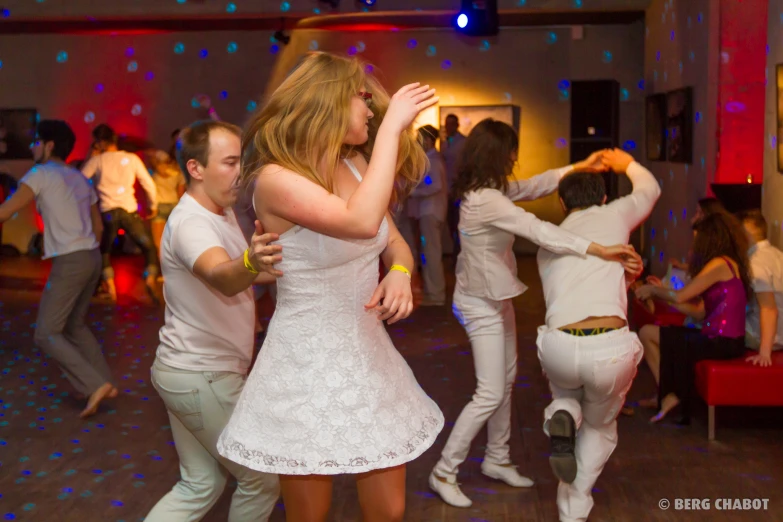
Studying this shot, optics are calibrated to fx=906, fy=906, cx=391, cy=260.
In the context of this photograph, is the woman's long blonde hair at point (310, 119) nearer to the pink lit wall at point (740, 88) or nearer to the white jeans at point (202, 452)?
the white jeans at point (202, 452)

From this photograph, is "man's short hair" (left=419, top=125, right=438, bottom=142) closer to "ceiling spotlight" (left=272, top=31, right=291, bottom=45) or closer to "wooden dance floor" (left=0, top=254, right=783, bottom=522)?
"wooden dance floor" (left=0, top=254, right=783, bottom=522)

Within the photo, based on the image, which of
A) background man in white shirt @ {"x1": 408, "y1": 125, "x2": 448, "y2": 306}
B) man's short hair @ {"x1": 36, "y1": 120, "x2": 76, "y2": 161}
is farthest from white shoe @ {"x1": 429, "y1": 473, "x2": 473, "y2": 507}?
background man in white shirt @ {"x1": 408, "y1": 125, "x2": 448, "y2": 306}

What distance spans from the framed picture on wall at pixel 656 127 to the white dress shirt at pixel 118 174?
4.65 meters

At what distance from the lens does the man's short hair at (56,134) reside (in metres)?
4.36

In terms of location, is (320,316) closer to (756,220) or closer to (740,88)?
(756,220)

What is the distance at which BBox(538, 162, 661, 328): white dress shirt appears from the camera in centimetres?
293

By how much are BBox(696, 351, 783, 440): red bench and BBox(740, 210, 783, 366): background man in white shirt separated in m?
0.05

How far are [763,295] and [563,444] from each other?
1.57 m

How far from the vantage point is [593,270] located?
2.98 metres

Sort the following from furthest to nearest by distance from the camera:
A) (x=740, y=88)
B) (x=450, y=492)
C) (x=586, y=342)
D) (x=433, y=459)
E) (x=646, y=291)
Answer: (x=740, y=88)
(x=646, y=291)
(x=433, y=459)
(x=450, y=492)
(x=586, y=342)

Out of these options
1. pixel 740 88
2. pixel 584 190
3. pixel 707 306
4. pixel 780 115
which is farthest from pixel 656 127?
pixel 584 190

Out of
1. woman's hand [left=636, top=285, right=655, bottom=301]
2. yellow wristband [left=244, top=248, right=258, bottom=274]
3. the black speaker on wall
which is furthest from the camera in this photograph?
the black speaker on wall

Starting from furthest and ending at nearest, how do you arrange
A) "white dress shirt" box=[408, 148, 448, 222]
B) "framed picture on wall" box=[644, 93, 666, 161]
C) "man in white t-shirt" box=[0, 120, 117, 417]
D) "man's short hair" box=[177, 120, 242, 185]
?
"framed picture on wall" box=[644, 93, 666, 161]
"white dress shirt" box=[408, 148, 448, 222]
"man in white t-shirt" box=[0, 120, 117, 417]
"man's short hair" box=[177, 120, 242, 185]

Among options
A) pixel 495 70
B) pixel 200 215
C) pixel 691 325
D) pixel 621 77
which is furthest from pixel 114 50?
pixel 200 215
